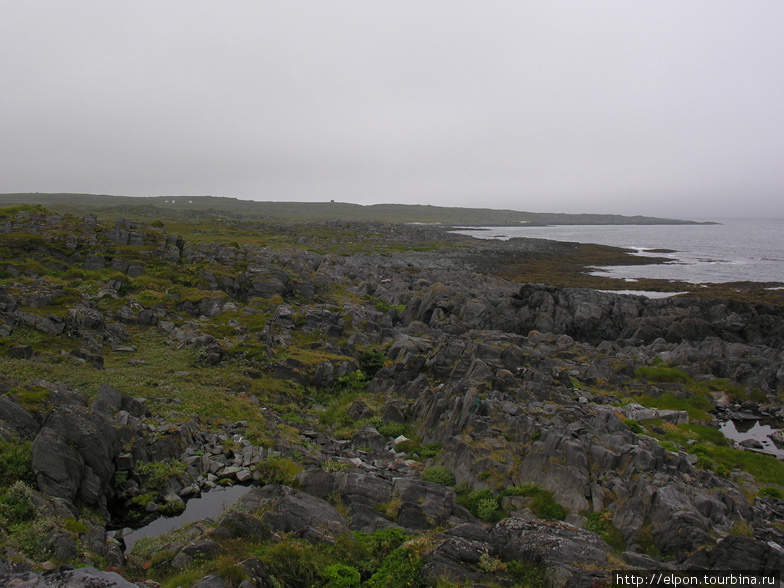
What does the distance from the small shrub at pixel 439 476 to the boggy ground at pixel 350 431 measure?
0.33ft

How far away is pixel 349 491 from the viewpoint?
630 inches

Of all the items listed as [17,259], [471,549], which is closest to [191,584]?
[471,549]

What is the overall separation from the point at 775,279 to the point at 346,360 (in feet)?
284

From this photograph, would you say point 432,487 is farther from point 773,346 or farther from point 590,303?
point 773,346

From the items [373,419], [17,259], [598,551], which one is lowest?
[373,419]

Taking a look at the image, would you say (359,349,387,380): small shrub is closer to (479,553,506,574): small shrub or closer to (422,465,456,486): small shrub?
(422,465,456,486): small shrub

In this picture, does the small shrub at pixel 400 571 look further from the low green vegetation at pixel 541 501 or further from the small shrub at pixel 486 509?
the low green vegetation at pixel 541 501

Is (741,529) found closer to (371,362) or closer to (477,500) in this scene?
(477,500)

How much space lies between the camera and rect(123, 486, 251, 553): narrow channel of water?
14.4m

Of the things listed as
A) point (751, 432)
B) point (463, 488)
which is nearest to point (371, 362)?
point (463, 488)

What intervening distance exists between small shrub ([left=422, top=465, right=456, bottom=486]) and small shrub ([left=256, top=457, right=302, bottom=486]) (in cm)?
527

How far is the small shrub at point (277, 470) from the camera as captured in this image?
1725cm

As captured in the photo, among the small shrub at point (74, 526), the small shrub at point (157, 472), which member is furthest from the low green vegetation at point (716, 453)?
the small shrub at point (74, 526)

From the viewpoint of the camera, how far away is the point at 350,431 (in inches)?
924
